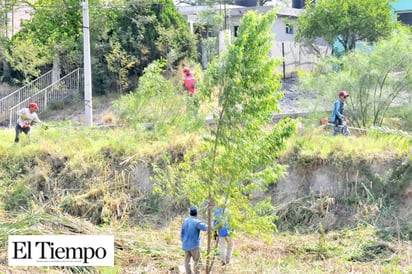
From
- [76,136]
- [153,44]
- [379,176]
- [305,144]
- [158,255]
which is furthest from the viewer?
[153,44]

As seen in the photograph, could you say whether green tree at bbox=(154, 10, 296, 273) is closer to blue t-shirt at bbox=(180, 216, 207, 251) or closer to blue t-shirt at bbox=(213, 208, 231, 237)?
blue t-shirt at bbox=(213, 208, 231, 237)

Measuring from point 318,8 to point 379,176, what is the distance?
13.5 meters

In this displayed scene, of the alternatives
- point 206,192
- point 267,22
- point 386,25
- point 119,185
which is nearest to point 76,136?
point 119,185

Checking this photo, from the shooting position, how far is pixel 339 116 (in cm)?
1543

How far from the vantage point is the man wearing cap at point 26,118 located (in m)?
16.9

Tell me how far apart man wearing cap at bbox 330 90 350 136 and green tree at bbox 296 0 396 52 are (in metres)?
10.5

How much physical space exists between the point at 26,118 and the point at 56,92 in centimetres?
934

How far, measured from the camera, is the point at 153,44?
25531 millimetres

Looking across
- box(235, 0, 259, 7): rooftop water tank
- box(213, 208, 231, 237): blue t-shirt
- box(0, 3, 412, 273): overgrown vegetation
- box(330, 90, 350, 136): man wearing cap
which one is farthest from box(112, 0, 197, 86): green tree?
box(213, 208, 231, 237): blue t-shirt

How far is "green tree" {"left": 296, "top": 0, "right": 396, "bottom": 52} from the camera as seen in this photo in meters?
25.5

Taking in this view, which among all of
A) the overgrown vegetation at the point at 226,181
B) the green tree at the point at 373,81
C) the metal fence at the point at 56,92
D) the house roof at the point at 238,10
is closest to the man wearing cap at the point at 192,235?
the overgrown vegetation at the point at 226,181

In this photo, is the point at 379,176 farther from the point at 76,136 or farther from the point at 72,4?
the point at 72,4

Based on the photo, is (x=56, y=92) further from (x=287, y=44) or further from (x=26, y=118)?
(x=287, y=44)

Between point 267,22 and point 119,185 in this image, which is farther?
point 119,185
